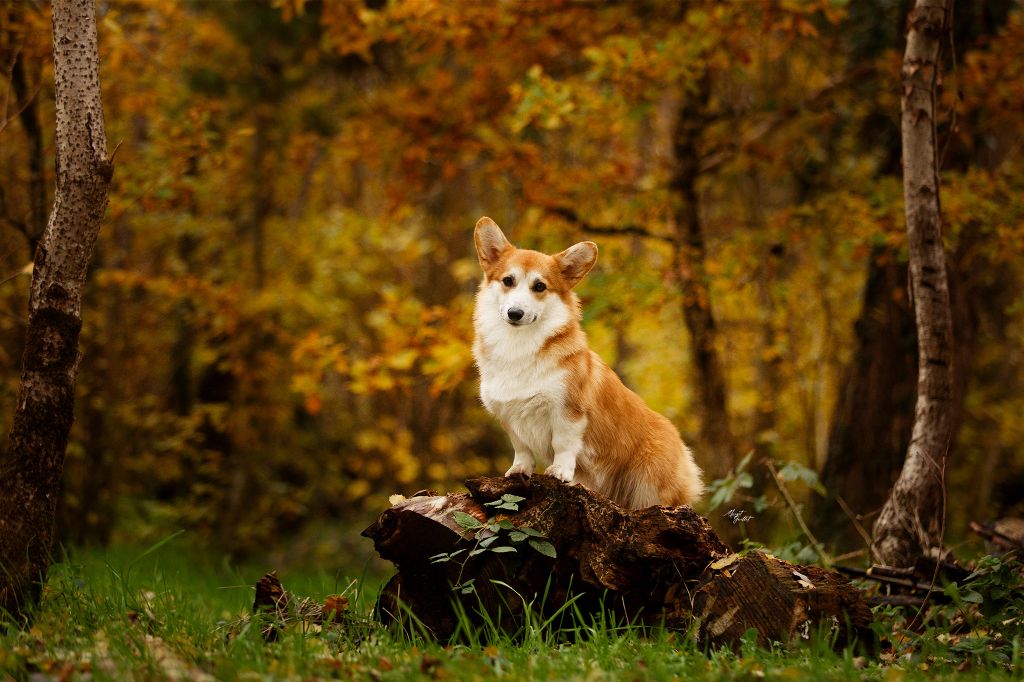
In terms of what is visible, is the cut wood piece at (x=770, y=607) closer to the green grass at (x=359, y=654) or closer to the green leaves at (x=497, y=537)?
the green grass at (x=359, y=654)

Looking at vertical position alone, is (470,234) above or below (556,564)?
above

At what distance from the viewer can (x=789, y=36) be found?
7273 mm

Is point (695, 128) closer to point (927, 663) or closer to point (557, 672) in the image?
point (927, 663)

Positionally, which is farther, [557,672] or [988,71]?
[988,71]

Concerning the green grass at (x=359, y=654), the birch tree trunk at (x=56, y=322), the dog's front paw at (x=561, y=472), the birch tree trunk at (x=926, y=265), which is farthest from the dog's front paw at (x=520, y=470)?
the birch tree trunk at (x=926, y=265)

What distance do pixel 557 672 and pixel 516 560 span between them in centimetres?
77

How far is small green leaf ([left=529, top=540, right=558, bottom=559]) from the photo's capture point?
12.7ft

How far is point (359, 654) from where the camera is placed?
3656mm

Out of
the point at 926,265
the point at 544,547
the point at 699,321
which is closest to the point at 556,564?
the point at 544,547

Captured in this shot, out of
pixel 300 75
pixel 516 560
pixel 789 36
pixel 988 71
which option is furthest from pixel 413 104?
pixel 516 560

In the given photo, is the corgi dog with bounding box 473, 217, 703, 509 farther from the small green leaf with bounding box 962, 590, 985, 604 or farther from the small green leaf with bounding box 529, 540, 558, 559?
the small green leaf with bounding box 962, 590, 985, 604

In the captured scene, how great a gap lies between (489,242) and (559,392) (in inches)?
38.7

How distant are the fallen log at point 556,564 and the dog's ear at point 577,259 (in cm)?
118

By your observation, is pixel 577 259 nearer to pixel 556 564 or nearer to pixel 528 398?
pixel 528 398
